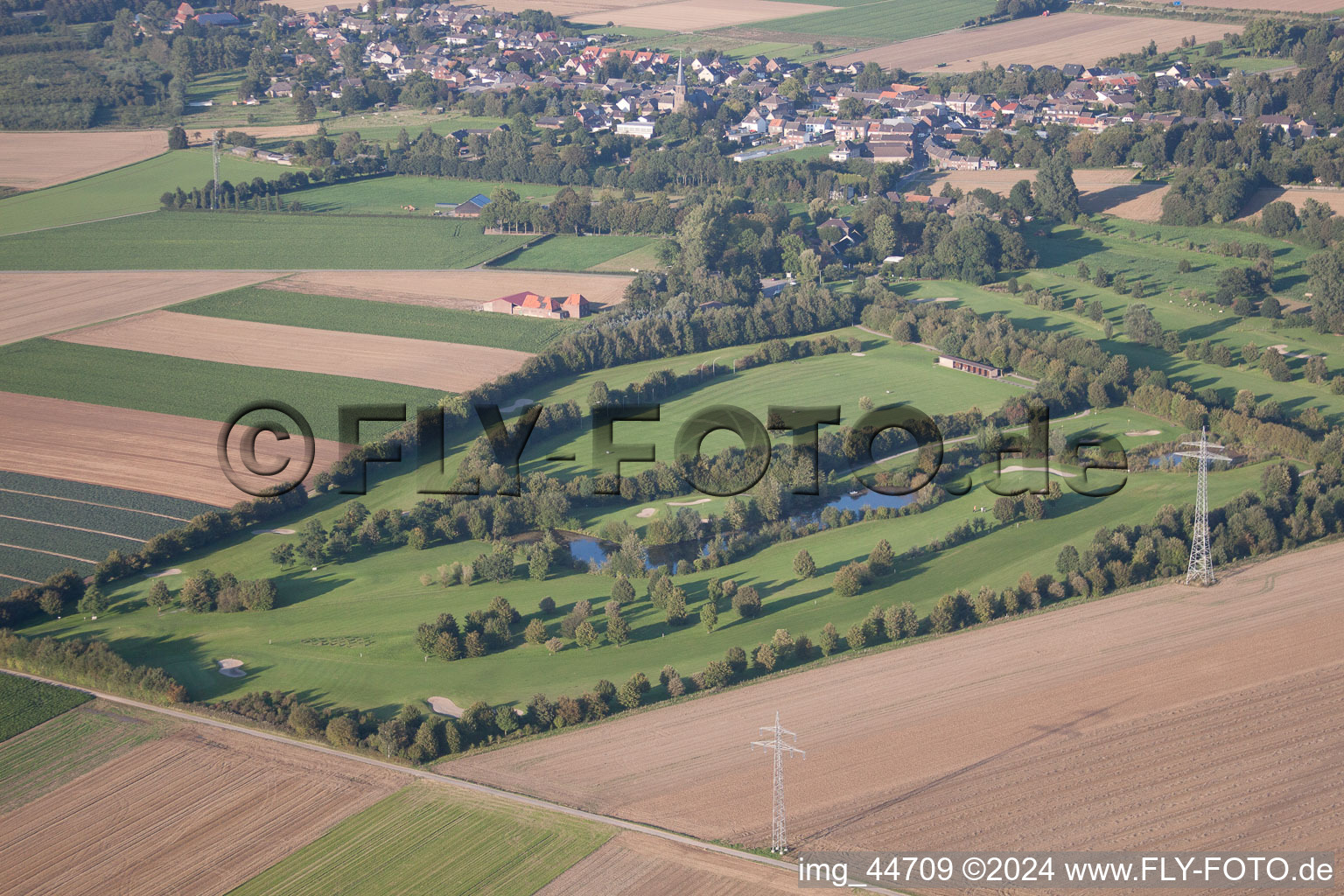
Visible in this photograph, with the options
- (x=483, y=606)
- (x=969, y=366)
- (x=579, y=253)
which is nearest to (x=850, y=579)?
(x=483, y=606)

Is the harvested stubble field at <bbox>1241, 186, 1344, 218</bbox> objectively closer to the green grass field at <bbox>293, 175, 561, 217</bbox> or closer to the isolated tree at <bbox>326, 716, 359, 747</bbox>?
the green grass field at <bbox>293, 175, 561, 217</bbox>

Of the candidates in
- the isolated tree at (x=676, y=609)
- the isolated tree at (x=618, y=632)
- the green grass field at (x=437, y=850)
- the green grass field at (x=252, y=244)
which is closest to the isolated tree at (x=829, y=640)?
the isolated tree at (x=676, y=609)

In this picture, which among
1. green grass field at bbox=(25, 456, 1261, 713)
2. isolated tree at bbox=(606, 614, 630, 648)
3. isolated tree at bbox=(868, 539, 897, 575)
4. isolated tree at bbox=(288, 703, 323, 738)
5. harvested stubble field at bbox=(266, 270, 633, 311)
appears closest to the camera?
isolated tree at bbox=(288, 703, 323, 738)

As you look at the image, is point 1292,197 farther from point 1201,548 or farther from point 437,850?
point 437,850

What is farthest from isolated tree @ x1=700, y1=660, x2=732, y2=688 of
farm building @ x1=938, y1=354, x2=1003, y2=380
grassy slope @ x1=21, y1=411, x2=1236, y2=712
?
farm building @ x1=938, y1=354, x2=1003, y2=380

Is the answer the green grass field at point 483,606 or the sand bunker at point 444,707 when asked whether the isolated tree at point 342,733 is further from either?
the sand bunker at point 444,707

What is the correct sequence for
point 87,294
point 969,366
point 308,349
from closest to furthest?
point 969,366 < point 308,349 < point 87,294
